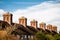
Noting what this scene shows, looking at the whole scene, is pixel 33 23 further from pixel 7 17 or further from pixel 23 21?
pixel 7 17

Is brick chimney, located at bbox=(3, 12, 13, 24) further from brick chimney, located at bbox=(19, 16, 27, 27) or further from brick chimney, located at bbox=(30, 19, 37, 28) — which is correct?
brick chimney, located at bbox=(30, 19, 37, 28)

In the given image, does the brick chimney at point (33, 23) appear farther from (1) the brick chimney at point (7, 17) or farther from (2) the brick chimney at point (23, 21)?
(1) the brick chimney at point (7, 17)

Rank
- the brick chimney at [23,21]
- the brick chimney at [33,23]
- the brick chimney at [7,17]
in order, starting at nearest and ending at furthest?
the brick chimney at [7,17], the brick chimney at [23,21], the brick chimney at [33,23]

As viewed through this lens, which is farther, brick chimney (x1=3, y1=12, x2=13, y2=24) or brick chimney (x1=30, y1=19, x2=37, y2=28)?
brick chimney (x1=30, y1=19, x2=37, y2=28)

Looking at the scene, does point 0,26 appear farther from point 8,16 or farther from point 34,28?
point 34,28

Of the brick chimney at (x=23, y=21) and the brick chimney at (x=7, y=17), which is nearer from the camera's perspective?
the brick chimney at (x=7, y=17)

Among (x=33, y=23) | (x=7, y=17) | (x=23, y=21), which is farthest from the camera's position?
(x=33, y=23)

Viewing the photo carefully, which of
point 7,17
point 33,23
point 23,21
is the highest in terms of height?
point 7,17

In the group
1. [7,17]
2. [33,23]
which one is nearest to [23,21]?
[7,17]

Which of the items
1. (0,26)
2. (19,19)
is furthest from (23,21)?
(0,26)

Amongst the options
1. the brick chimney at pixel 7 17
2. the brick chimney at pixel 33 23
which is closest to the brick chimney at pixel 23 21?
the brick chimney at pixel 7 17

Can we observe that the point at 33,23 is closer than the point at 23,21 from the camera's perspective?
No

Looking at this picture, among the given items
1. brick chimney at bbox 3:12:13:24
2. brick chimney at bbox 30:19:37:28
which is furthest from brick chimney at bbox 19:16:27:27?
brick chimney at bbox 30:19:37:28

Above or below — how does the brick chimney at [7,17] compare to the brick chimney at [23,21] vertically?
above
